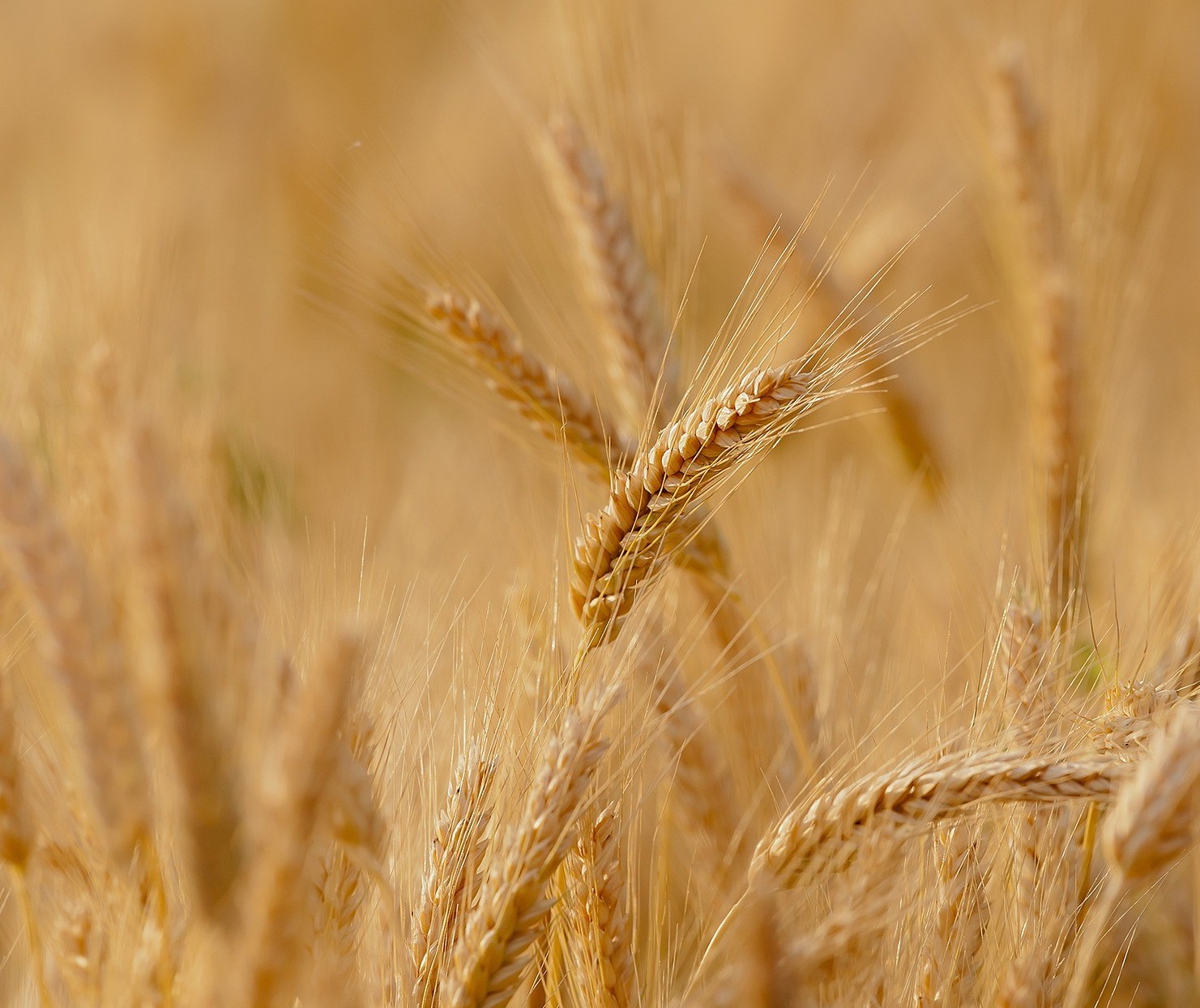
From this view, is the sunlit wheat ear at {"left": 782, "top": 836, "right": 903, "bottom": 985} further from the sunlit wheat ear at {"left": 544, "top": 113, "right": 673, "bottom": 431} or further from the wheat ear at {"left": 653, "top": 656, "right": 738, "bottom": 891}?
the sunlit wheat ear at {"left": 544, "top": 113, "right": 673, "bottom": 431}

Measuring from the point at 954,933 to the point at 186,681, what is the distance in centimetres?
78

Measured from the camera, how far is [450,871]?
1031mm

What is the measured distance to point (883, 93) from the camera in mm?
3777

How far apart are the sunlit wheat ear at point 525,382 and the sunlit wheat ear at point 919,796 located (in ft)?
1.50

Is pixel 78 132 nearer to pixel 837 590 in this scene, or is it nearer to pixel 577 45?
pixel 577 45

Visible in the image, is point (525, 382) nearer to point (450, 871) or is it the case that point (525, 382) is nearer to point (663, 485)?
point (663, 485)

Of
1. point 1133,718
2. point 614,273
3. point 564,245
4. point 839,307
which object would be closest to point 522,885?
point 1133,718

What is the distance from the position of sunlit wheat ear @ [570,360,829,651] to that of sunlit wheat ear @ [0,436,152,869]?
43 cm

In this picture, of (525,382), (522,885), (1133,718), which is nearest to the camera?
(522,885)

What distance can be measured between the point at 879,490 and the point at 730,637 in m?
1.42

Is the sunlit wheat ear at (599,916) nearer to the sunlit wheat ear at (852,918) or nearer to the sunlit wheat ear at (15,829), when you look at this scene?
the sunlit wheat ear at (852,918)

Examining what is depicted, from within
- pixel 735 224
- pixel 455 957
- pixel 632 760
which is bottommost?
pixel 455 957

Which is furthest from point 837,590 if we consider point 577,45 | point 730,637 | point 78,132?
point 78,132

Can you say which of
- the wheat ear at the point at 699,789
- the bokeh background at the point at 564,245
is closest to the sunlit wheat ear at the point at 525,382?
the bokeh background at the point at 564,245
